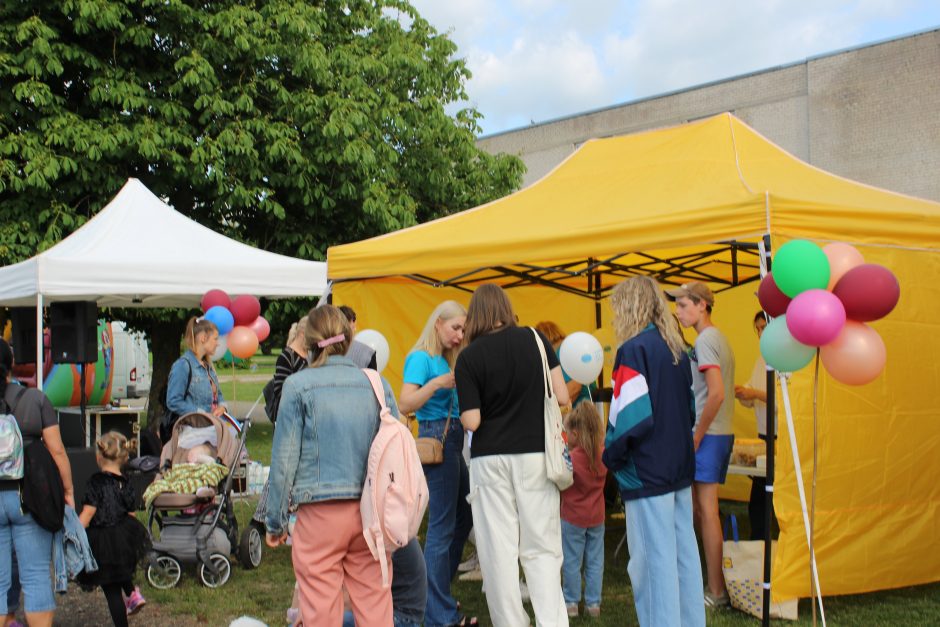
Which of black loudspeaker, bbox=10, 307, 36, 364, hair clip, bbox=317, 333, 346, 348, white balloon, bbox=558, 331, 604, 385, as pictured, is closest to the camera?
hair clip, bbox=317, 333, 346, 348

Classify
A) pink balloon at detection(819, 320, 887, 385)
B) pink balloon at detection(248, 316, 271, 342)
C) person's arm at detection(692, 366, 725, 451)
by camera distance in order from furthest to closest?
pink balloon at detection(248, 316, 271, 342) < person's arm at detection(692, 366, 725, 451) < pink balloon at detection(819, 320, 887, 385)

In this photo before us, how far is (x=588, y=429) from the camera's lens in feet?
16.6

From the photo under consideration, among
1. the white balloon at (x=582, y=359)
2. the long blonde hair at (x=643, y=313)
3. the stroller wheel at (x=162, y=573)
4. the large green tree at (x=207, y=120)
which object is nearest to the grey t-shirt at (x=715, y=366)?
the white balloon at (x=582, y=359)

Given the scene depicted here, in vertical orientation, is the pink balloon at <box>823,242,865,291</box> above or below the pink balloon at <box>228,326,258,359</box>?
above

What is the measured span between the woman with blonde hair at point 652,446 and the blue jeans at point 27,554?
268cm

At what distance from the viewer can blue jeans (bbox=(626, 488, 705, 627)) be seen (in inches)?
151

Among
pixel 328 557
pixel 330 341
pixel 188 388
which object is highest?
pixel 330 341

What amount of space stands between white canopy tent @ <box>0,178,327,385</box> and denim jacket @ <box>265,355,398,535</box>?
4.49 m

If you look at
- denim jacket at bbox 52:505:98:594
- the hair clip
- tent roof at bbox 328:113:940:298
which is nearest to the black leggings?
denim jacket at bbox 52:505:98:594

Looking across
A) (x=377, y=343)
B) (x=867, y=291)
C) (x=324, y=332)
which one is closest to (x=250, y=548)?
(x=377, y=343)

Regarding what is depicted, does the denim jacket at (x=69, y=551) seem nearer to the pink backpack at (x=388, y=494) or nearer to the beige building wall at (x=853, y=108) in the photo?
the pink backpack at (x=388, y=494)

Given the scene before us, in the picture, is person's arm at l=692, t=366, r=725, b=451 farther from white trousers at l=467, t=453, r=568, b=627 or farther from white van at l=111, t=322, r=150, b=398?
white van at l=111, t=322, r=150, b=398

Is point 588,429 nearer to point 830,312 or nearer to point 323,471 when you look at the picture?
point 830,312

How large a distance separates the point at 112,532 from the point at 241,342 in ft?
9.72
